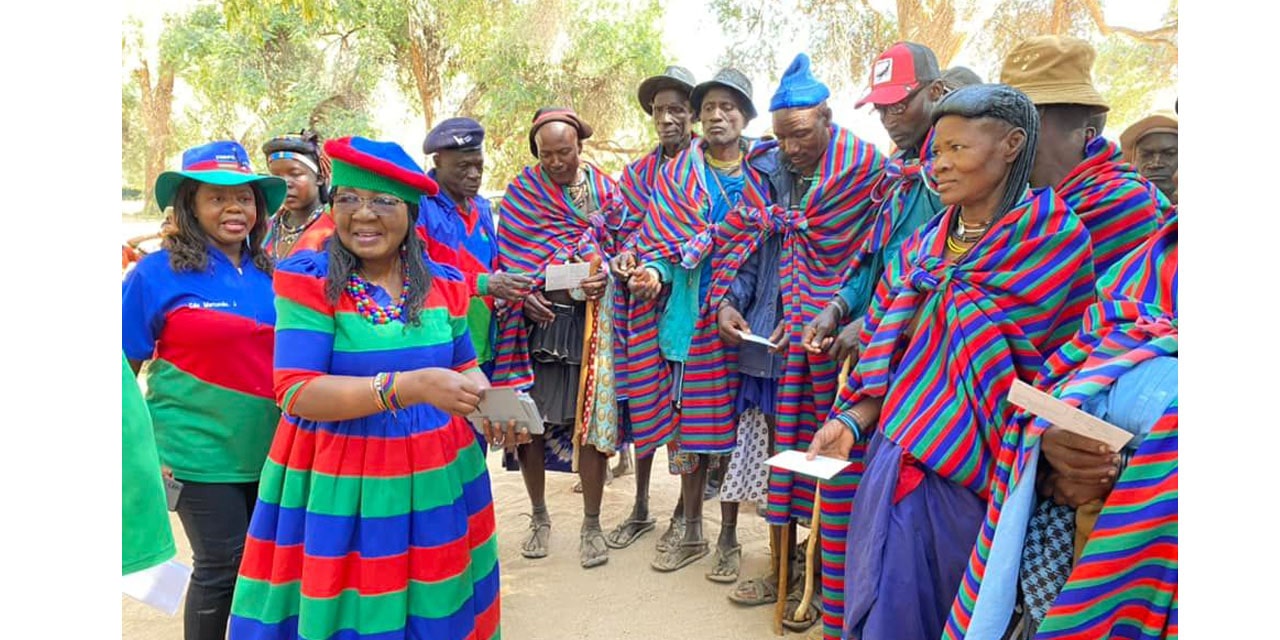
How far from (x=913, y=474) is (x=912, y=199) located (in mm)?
1307

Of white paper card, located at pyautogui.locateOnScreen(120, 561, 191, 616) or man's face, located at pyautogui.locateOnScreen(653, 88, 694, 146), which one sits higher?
man's face, located at pyautogui.locateOnScreen(653, 88, 694, 146)

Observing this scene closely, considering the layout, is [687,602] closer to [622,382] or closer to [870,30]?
[622,382]

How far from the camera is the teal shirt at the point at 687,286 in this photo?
3990 millimetres

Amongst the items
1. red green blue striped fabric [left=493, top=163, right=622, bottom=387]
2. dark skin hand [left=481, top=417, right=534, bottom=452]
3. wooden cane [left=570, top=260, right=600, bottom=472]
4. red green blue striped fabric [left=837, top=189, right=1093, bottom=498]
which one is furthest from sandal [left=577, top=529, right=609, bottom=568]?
red green blue striped fabric [left=837, top=189, right=1093, bottom=498]

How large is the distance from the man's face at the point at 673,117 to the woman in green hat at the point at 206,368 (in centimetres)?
231

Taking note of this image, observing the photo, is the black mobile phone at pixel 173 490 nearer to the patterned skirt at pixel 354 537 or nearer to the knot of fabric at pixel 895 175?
the patterned skirt at pixel 354 537

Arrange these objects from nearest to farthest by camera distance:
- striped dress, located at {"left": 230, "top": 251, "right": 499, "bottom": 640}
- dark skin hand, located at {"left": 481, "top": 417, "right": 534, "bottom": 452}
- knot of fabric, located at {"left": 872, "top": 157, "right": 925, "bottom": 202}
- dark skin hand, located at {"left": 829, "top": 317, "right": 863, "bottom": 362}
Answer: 1. striped dress, located at {"left": 230, "top": 251, "right": 499, "bottom": 640}
2. dark skin hand, located at {"left": 481, "top": 417, "right": 534, "bottom": 452}
3. dark skin hand, located at {"left": 829, "top": 317, "right": 863, "bottom": 362}
4. knot of fabric, located at {"left": 872, "top": 157, "right": 925, "bottom": 202}

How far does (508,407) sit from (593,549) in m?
2.45

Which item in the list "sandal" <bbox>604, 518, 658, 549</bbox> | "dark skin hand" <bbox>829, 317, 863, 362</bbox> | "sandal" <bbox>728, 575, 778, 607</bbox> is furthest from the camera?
"sandal" <bbox>604, 518, 658, 549</bbox>

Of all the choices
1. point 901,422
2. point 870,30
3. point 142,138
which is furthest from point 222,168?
point 142,138

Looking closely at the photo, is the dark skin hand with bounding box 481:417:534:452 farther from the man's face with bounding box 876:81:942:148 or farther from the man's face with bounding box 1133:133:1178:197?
the man's face with bounding box 1133:133:1178:197

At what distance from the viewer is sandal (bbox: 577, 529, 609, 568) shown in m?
4.44

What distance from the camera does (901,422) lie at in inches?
86.5

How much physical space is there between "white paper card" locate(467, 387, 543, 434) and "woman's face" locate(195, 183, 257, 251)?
1.24m
